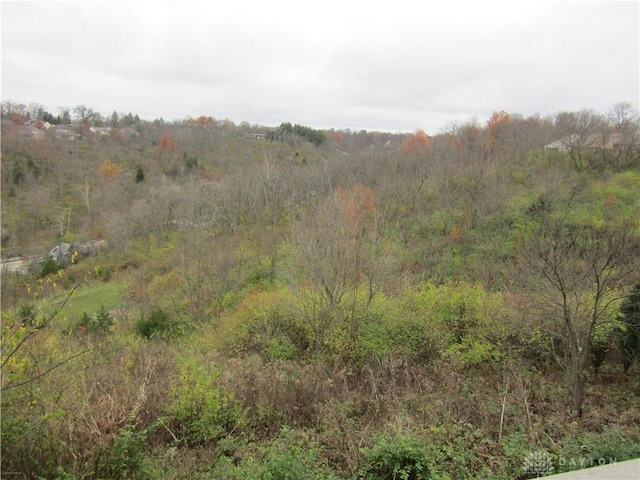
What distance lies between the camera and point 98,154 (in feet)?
202

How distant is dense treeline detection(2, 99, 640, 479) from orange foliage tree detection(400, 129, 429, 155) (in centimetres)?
297

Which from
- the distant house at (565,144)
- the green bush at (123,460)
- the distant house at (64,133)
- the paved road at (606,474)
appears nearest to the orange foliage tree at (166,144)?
the distant house at (64,133)

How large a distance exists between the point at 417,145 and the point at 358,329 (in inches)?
1365

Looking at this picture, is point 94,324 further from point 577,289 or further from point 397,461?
point 577,289

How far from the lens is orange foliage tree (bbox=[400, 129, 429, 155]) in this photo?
4012cm

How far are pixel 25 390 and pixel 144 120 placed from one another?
104517 millimetres

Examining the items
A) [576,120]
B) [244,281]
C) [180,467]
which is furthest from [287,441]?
[576,120]

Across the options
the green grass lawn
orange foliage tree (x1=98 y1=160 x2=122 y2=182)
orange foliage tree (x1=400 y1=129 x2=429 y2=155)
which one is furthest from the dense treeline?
orange foliage tree (x1=98 y1=160 x2=122 y2=182)

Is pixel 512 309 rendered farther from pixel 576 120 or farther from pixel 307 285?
pixel 576 120

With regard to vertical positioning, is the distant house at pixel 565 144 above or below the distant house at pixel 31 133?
above

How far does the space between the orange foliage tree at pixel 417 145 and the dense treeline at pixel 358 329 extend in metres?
2.97

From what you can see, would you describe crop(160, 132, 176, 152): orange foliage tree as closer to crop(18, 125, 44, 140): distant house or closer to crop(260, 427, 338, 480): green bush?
crop(18, 125, 44, 140): distant house

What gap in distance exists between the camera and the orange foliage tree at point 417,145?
4012cm

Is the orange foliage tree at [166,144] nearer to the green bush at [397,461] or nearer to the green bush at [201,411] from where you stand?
the green bush at [201,411]
